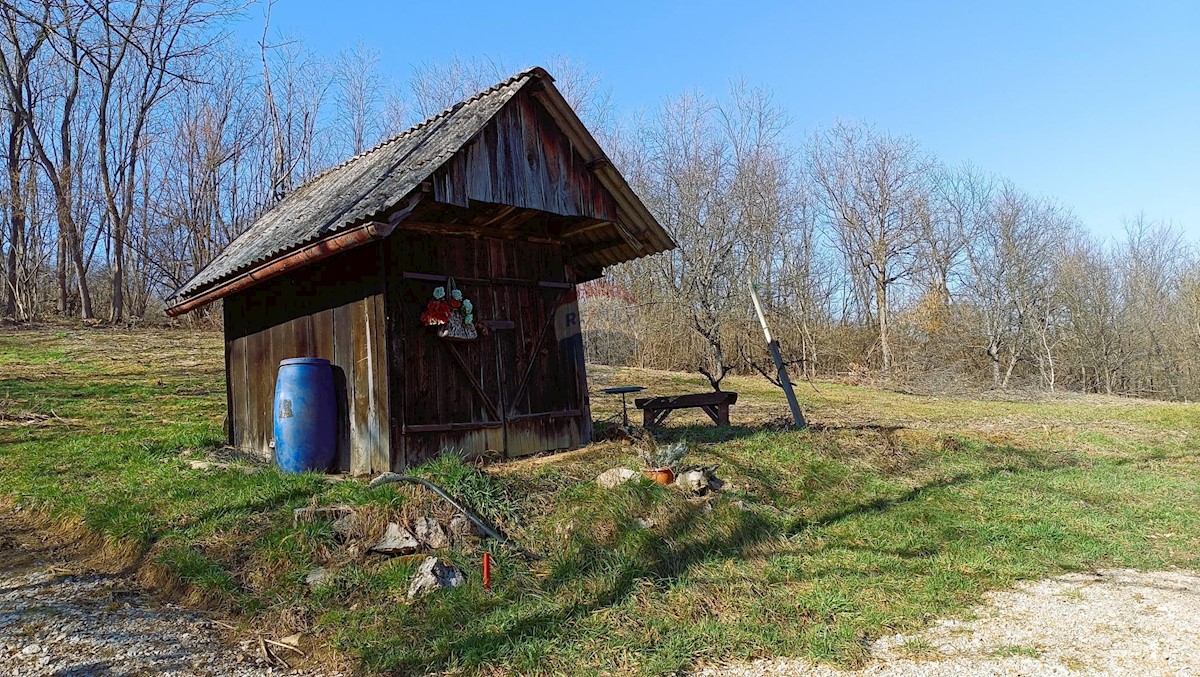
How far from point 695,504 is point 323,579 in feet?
10.1

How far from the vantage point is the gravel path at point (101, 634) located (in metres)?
4.00

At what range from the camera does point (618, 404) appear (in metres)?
16.0

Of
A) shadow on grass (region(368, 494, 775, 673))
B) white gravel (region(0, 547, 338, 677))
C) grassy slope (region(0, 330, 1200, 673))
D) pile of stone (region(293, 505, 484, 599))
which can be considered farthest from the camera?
pile of stone (region(293, 505, 484, 599))

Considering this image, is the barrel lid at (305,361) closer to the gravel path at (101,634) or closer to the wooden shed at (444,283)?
the wooden shed at (444,283)

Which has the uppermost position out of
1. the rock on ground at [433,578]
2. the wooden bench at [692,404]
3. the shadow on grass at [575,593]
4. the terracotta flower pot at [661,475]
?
the wooden bench at [692,404]

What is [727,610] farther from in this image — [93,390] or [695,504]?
[93,390]

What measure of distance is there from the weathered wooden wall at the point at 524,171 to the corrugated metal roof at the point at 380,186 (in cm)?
14

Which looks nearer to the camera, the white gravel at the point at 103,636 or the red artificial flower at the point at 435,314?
the white gravel at the point at 103,636

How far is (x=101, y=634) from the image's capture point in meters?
4.39

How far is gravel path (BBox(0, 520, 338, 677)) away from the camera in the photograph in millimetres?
3996

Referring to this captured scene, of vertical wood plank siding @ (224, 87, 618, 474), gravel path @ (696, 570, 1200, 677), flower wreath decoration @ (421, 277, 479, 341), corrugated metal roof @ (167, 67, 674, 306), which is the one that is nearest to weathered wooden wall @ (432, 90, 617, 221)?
vertical wood plank siding @ (224, 87, 618, 474)

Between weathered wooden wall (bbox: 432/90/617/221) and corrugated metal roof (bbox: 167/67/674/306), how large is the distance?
0.46ft

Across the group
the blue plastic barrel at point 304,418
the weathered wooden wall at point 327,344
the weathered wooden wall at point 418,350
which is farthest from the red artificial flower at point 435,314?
the blue plastic barrel at point 304,418

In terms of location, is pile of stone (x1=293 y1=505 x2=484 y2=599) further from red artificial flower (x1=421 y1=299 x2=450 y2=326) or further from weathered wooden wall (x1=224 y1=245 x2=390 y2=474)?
red artificial flower (x1=421 y1=299 x2=450 y2=326)
